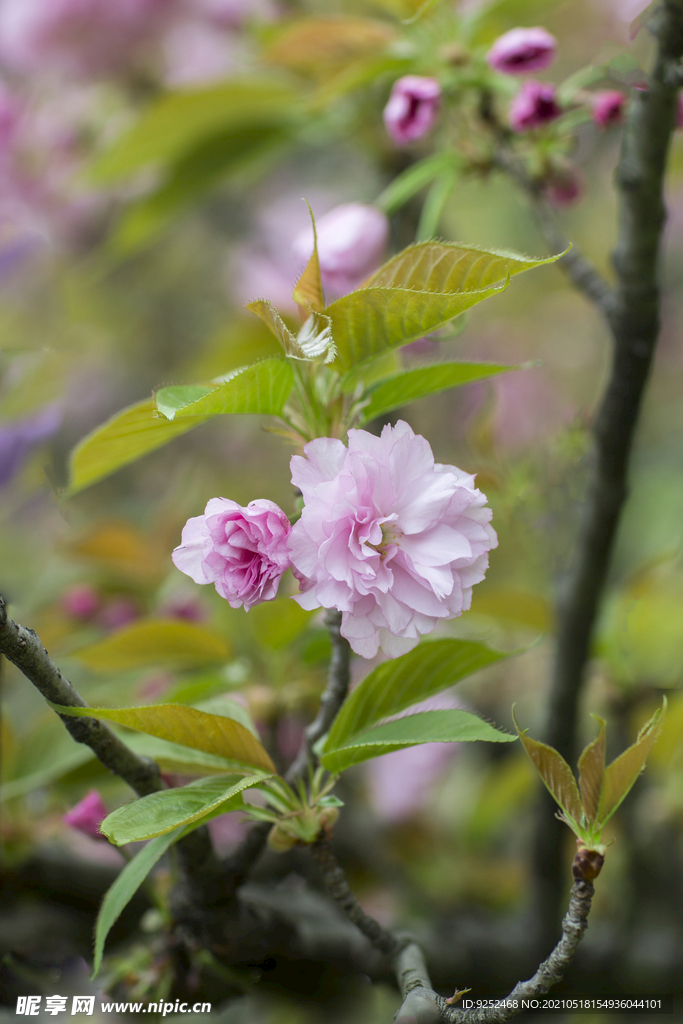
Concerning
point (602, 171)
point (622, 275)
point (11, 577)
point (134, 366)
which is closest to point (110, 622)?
point (11, 577)

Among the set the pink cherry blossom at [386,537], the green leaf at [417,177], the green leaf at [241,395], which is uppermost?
the green leaf at [241,395]

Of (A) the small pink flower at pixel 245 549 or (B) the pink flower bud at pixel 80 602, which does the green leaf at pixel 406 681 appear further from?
(B) the pink flower bud at pixel 80 602

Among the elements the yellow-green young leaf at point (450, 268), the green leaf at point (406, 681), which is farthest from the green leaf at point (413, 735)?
the yellow-green young leaf at point (450, 268)

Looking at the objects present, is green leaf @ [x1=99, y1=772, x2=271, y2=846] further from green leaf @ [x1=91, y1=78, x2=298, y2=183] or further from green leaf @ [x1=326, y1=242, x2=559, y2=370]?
green leaf @ [x1=91, y1=78, x2=298, y2=183]

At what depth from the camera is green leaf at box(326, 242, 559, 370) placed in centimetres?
36

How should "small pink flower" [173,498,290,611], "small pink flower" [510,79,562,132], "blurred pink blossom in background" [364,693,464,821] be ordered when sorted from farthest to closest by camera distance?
1. "blurred pink blossom in background" [364,693,464,821]
2. "small pink flower" [510,79,562,132]
3. "small pink flower" [173,498,290,611]

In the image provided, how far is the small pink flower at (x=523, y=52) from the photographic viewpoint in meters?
0.59

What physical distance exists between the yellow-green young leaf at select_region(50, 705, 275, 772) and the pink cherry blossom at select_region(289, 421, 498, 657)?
0.11m

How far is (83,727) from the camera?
1.32ft

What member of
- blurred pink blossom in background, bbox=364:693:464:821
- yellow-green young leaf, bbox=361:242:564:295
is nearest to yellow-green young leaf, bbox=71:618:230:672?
yellow-green young leaf, bbox=361:242:564:295

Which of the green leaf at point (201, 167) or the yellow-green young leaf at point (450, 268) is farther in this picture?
the green leaf at point (201, 167)

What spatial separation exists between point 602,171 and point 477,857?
1.75m

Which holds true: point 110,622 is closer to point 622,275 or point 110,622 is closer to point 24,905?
point 24,905

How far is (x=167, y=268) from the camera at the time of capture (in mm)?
1951
